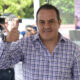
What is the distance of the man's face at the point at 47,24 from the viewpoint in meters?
1.44

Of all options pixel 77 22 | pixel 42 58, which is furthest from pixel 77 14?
pixel 42 58

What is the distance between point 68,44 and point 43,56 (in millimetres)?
223

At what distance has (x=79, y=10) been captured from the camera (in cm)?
319

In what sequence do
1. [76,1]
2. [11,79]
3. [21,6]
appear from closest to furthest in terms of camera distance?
[11,79]
[76,1]
[21,6]

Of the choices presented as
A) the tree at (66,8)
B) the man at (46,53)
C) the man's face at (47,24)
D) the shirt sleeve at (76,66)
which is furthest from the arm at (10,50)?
the tree at (66,8)

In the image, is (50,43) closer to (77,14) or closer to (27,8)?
(77,14)

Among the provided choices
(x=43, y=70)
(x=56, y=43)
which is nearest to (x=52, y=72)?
(x=43, y=70)

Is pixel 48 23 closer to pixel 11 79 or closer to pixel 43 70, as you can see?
pixel 43 70

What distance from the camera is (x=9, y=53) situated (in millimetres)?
1462

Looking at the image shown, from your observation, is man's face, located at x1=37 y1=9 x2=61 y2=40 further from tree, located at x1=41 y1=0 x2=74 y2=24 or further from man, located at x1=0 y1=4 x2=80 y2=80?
tree, located at x1=41 y1=0 x2=74 y2=24

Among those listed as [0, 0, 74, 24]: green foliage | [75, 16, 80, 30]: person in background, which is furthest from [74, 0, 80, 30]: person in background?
[0, 0, 74, 24]: green foliage

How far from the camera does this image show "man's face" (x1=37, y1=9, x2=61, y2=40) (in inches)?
56.7

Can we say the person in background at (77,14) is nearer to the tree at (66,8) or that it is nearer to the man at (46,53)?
the tree at (66,8)

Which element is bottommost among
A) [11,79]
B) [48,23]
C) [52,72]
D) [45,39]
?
[11,79]
